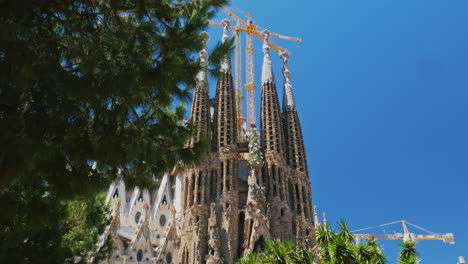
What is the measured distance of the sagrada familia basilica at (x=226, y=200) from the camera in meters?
26.6

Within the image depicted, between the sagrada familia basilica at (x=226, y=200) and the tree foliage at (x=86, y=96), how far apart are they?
1763cm

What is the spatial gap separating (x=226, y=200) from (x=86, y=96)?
22895 mm

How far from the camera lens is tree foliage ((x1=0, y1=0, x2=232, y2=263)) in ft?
17.3

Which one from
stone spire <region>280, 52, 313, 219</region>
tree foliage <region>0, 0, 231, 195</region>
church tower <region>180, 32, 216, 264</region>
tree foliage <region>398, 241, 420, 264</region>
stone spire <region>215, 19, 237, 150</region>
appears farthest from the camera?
stone spire <region>215, 19, 237, 150</region>

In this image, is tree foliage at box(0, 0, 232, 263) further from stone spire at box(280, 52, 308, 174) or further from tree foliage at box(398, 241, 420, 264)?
stone spire at box(280, 52, 308, 174)

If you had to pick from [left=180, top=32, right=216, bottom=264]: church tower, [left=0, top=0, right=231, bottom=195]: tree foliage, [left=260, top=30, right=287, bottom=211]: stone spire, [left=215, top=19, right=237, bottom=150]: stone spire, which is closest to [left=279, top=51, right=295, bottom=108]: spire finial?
[left=260, top=30, right=287, bottom=211]: stone spire

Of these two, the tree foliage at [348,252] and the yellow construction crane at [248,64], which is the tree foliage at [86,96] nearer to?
the tree foliage at [348,252]

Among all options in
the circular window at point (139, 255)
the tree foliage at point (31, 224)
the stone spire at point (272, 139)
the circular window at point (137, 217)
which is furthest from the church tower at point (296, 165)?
the tree foliage at point (31, 224)

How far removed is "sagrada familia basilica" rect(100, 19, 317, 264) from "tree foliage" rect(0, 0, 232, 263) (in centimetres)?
1763

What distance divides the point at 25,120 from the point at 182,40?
238cm

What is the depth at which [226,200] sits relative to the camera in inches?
1097

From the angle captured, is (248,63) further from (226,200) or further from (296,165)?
(226,200)

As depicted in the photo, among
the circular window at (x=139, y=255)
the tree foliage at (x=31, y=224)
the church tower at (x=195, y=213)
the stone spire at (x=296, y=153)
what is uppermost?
the stone spire at (x=296, y=153)

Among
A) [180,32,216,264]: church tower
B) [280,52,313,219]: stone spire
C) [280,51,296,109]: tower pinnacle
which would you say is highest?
[280,51,296,109]: tower pinnacle
